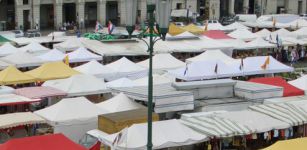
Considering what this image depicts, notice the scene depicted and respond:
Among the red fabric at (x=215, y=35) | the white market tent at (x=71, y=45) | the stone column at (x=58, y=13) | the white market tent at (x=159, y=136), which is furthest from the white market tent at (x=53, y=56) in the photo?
the stone column at (x=58, y=13)

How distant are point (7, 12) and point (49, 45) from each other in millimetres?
25752

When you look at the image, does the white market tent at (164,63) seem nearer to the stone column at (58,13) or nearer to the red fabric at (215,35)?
the red fabric at (215,35)

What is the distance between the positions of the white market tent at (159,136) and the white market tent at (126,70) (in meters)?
11.1

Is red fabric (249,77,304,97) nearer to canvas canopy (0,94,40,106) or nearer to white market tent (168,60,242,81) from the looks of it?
white market tent (168,60,242,81)

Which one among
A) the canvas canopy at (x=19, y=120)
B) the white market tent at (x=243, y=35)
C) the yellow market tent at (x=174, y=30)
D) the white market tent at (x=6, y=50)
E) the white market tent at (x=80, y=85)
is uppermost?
the yellow market tent at (x=174, y=30)

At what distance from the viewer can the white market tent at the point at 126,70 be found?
2798 centimetres

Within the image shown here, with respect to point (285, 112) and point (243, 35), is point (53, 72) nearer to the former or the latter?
point (285, 112)

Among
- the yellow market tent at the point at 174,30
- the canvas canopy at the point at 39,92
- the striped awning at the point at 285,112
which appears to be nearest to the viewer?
the striped awning at the point at 285,112

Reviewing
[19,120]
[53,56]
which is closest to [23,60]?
[53,56]

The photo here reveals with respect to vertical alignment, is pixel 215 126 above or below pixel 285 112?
below

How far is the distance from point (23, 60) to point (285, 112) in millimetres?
16904

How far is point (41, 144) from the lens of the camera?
14711 mm

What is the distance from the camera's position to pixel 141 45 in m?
35.9

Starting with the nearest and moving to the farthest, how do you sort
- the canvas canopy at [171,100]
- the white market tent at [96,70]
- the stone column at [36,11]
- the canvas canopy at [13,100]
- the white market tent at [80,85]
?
the canvas canopy at [171,100] < the canvas canopy at [13,100] < the white market tent at [80,85] < the white market tent at [96,70] < the stone column at [36,11]
